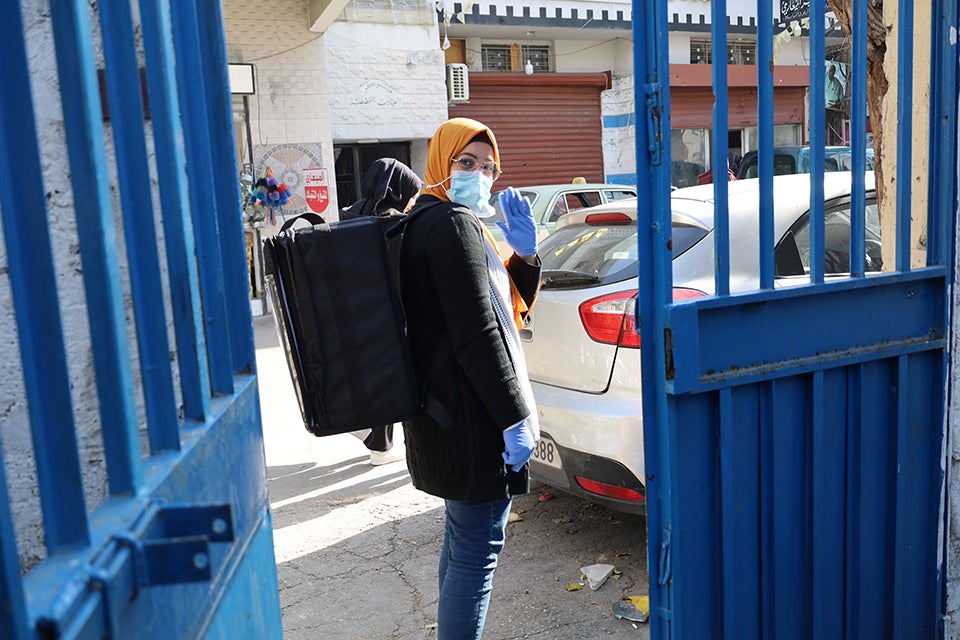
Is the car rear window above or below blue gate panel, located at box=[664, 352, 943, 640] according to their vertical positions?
above

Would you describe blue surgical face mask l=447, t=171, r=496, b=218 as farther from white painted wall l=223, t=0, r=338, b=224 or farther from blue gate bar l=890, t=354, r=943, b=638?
white painted wall l=223, t=0, r=338, b=224

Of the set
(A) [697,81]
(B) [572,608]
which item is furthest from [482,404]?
(A) [697,81]

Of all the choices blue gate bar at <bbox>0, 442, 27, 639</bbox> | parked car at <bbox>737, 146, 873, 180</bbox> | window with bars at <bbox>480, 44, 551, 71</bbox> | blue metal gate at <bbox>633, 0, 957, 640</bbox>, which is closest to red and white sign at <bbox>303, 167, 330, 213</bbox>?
window with bars at <bbox>480, 44, 551, 71</bbox>

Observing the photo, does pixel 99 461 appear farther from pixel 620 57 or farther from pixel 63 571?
pixel 620 57

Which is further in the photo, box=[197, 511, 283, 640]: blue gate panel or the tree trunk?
the tree trunk

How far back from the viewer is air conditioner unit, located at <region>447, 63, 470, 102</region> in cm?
1495

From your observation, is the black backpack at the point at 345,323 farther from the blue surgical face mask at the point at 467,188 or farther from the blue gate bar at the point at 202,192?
the blue gate bar at the point at 202,192

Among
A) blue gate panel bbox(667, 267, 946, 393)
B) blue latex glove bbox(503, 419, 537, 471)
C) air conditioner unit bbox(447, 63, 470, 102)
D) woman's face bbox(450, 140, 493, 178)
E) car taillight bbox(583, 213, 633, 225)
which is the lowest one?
blue latex glove bbox(503, 419, 537, 471)

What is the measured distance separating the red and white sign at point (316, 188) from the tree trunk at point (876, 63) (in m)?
10.5

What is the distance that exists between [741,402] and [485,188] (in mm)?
1143

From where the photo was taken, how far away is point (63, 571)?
34.8 inches

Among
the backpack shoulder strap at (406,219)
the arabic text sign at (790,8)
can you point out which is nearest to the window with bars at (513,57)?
the arabic text sign at (790,8)

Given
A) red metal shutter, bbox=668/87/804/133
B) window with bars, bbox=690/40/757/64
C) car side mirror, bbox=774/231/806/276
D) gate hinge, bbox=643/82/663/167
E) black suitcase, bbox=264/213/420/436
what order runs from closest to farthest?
gate hinge, bbox=643/82/663/167
black suitcase, bbox=264/213/420/436
car side mirror, bbox=774/231/806/276
red metal shutter, bbox=668/87/804/133
window with bars, bbox=690/40/757/64

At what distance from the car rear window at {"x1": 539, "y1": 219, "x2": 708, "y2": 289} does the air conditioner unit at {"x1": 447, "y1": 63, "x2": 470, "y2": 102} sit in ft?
36.3
